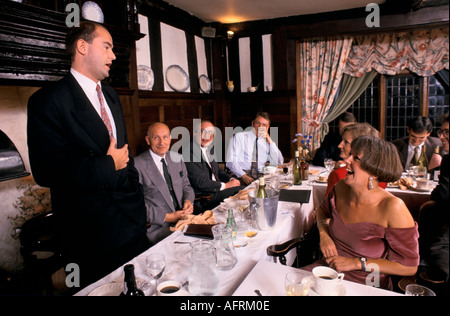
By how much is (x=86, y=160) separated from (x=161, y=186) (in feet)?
3.63

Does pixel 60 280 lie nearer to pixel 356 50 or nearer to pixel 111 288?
pixel 111 288

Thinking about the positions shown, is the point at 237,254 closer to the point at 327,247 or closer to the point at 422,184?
the point at 327,247

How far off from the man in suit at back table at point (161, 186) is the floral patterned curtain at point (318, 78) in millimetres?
3420

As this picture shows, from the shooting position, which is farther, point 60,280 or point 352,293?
point 60,280

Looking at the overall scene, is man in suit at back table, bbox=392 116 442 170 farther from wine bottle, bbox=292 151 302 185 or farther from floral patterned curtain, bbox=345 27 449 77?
floral patterned curtain, bbox=345 27 449 77

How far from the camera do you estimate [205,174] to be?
3.18m

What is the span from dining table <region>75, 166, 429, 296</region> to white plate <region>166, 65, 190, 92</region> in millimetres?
2784

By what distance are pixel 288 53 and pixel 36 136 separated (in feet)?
14.8

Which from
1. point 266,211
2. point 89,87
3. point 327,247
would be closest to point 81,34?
point 89,87

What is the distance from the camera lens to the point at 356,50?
525cm

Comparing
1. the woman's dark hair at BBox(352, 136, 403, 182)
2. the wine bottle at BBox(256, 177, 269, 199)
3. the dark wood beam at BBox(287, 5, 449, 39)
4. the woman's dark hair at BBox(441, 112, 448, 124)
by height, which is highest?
the dark wood beam at BBox(287, 5, 449, 39)

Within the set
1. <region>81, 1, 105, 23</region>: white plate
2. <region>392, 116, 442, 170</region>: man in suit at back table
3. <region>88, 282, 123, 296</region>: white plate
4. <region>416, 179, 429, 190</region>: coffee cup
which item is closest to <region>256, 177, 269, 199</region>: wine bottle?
<region>88, 282, 123, 296</region>: white plate

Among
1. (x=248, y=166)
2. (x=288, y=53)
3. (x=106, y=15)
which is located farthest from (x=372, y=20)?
(x=106, y=15)

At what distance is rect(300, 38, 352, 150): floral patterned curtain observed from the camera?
17.4ft
